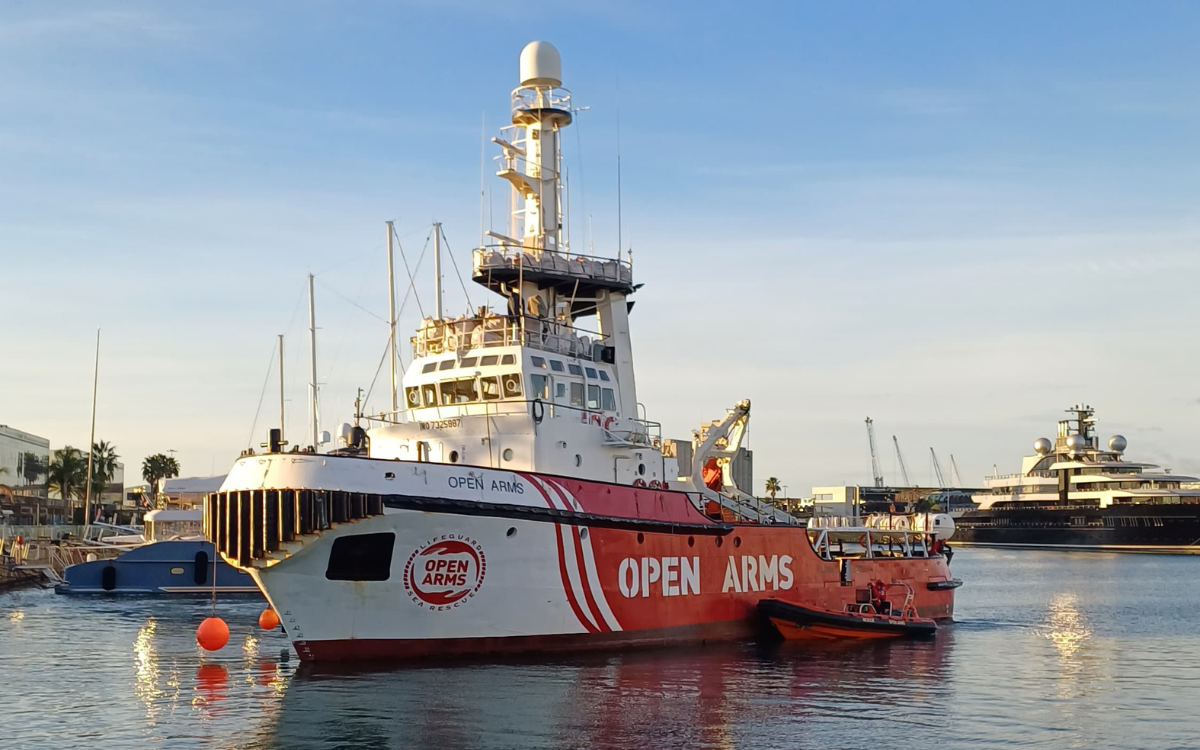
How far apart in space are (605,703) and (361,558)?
5428mm

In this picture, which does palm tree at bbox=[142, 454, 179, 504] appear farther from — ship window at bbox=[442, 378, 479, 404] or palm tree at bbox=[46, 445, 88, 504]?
ship window at bbox=[442, 378, 479, 404]

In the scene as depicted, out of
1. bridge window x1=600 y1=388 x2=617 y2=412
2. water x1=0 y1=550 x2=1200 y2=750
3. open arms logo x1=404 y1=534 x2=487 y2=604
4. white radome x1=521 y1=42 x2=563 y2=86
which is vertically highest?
white radome x1=521 y1=42 x2=563 y2=86

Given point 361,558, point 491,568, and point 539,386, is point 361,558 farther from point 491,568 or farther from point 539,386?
point 539,386

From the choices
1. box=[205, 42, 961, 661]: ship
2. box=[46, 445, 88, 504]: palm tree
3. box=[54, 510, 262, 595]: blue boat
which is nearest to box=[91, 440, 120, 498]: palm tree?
box=[46, 445, 88, 504]: palm tree

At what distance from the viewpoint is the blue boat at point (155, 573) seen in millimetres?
47094

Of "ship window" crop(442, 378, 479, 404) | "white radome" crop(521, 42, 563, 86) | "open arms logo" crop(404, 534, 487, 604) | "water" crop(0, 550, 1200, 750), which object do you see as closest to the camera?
"water" crop(0, 550, 1200, 750)

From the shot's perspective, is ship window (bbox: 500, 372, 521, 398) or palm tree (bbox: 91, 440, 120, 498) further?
palm tree (bbox: 91, 440, 120, 498)

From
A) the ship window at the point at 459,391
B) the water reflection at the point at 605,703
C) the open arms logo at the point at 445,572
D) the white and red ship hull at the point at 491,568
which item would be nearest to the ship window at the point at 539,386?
the ship window at the point at 459,391

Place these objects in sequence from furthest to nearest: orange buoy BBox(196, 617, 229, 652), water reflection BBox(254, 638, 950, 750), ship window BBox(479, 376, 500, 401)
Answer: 1. ship window BBox(479, 376, 500, 401)
2. orange buoy BBox(196, 617, 229, 652)
3. water reflection BBox(254, 638, 950, 750)

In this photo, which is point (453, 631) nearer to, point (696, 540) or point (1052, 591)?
point (696, 540)

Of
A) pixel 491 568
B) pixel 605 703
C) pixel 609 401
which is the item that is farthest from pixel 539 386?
pixel 605 703

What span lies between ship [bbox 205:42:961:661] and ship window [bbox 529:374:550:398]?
0.05 meters

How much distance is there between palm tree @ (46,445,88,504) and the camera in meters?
106

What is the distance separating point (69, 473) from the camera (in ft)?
348
